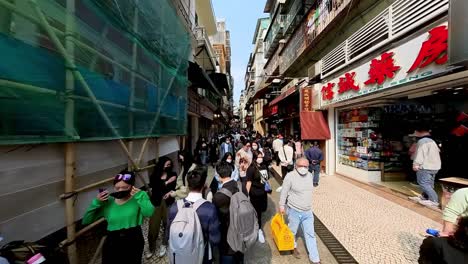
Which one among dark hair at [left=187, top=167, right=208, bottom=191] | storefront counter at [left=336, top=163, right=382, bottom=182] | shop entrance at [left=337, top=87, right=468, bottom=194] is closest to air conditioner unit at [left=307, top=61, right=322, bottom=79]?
shop entrance at [left=337, top=87, right=468, bottom=194]

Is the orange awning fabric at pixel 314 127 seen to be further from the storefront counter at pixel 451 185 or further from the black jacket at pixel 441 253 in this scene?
the black jacket at pixel 441 253

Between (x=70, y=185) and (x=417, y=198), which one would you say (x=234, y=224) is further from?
(x=417, y=198)

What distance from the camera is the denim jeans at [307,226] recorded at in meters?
3.45

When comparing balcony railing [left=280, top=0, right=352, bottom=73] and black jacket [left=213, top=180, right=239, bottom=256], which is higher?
balcony railing [left=280, top=0, right=352, bottom=73]

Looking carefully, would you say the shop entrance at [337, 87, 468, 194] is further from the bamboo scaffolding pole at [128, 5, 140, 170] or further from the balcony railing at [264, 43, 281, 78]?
the balcony railing at [264, 43, 281, 78]

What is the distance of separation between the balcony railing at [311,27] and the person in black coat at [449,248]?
9130 millimetres

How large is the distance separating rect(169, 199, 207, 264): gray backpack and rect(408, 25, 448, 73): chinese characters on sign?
17.3 ft

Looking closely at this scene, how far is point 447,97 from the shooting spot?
750 centimetres

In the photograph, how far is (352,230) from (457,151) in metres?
6.04

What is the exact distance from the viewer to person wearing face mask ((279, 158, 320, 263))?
11.5 feet

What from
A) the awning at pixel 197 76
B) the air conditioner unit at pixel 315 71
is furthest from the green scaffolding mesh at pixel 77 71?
the air conditioner unit at pixel 315 71

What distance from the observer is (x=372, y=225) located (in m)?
4.77

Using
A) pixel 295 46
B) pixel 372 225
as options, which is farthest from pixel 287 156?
pixel 295 46

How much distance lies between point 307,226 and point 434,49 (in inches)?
171
